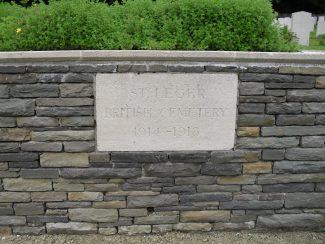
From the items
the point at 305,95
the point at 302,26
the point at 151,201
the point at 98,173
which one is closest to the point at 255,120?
the point at 305,95

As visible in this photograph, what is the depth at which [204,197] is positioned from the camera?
306 cm

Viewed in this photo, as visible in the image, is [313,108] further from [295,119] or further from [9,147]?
[9,147]

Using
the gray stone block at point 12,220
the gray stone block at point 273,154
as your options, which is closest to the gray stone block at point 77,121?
the gray stone block at point 12,220

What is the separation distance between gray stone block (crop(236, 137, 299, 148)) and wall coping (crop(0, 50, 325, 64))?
2.08 feet

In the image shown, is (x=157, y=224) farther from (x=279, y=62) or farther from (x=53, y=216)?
(x=279, y=62)

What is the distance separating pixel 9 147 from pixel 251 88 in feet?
6.52

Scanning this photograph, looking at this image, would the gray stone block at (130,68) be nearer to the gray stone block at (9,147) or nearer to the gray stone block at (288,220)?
the gray stone block at (9,147)

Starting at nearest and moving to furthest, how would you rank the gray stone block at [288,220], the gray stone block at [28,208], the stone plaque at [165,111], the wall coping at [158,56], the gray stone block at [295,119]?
the wall coping at [158,56]
the stone plaque at [165,111]
the gray stone block at [295,119]
the gray stone block at [28,208]
the gray stone block at [288,220]

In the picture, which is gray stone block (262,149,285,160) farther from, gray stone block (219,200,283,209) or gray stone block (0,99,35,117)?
gray stone block (0,99,35,117)

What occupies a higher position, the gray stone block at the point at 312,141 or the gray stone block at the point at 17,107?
the gray stone block at the point at 17,107

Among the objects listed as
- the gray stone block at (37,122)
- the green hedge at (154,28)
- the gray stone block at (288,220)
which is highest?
the green hedge at (154,28)

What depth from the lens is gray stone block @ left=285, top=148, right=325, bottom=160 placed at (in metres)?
3.01

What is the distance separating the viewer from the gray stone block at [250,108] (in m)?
2.88

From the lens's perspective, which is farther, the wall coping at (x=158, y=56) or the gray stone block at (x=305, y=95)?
the gray stone block at (x=305, y=95)
